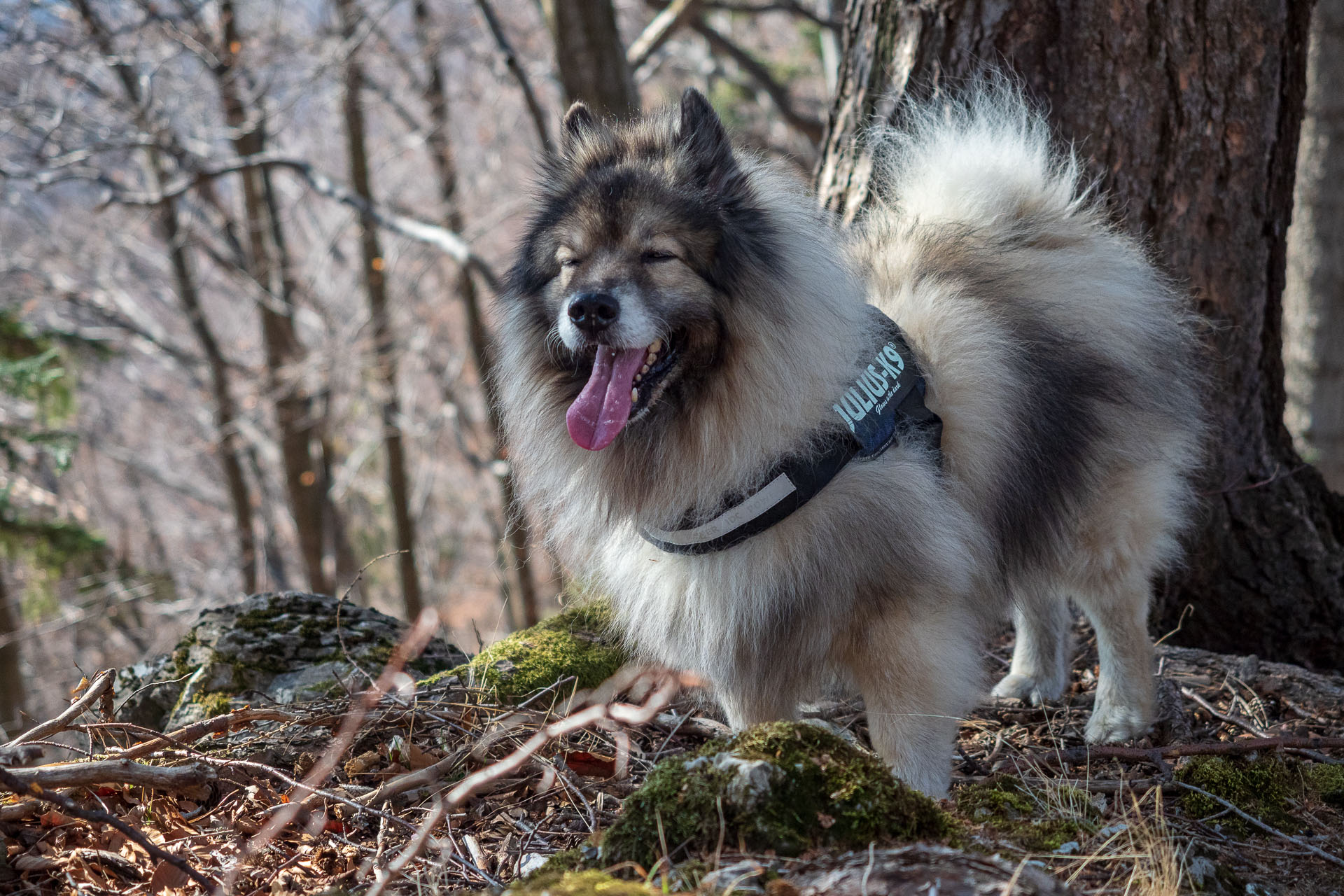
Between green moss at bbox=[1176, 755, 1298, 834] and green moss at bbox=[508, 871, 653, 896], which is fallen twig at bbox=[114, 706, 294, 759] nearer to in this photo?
green moss at bbox=[508, 871, 653, 896]

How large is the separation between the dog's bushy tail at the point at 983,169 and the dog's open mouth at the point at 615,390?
1260 mm

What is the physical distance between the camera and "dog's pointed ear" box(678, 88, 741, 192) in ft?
9.11

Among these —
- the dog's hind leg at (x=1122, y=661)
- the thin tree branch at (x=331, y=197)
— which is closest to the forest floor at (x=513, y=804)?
the dog's hind leg at (x=1122, y=661)

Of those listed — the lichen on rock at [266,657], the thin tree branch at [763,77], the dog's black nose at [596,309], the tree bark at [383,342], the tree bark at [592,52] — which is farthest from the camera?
the tree bark at [383,342]

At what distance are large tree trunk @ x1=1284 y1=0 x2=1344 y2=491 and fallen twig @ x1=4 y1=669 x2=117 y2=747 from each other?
7067 mm

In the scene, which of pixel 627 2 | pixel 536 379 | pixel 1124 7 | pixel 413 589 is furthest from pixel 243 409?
pixel 1124 7

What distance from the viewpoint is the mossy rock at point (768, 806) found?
180cm

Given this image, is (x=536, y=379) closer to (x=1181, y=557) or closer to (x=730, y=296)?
(x=730, y=296)

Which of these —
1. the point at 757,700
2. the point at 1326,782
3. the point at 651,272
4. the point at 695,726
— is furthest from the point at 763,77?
the point at 1326,782

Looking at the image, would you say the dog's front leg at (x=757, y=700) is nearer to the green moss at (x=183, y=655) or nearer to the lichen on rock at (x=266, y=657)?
the lichen on rock at (x=266, y=657)

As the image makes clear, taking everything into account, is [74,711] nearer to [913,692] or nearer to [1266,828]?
[913,692]

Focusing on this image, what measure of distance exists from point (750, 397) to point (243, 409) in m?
A: 8.96

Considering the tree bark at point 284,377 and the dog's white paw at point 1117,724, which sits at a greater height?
the tree bark at point 284,377

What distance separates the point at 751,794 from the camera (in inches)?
71.6
